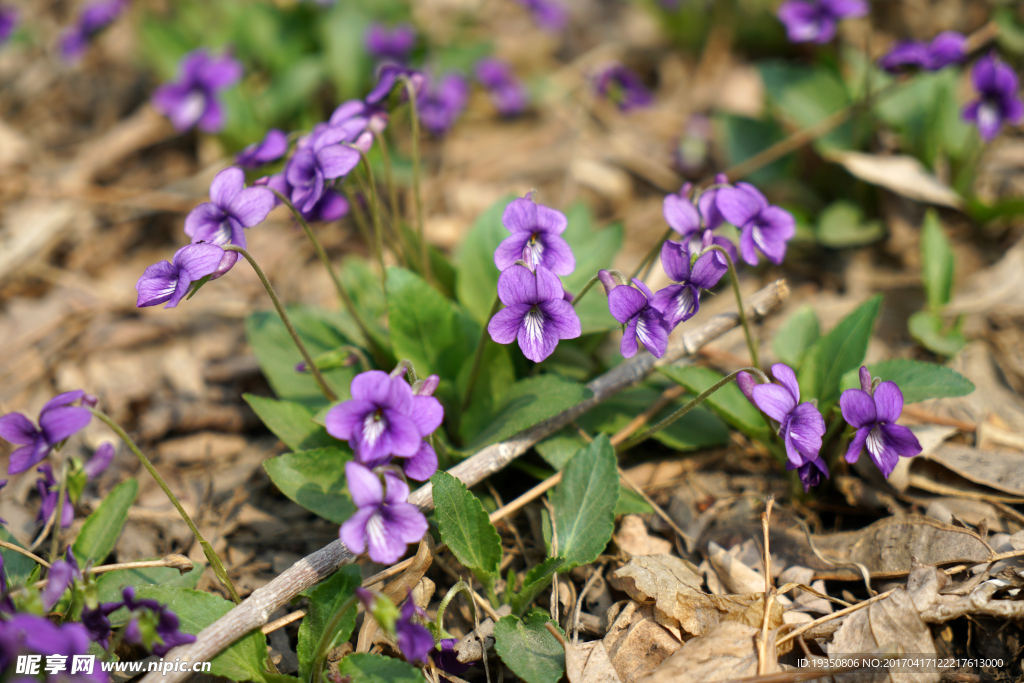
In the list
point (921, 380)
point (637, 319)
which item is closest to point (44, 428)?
point (637, 319)

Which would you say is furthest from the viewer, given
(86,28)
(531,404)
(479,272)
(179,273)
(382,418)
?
(86,28)

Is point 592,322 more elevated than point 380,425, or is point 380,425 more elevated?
point 380,425

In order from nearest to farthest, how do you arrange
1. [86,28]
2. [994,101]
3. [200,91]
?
[994,101] → [200,91] → [86,28]

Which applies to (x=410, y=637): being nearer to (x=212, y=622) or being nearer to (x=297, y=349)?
(x=212, y=622)

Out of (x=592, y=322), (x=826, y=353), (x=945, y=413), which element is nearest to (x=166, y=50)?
(x=592, y=322)

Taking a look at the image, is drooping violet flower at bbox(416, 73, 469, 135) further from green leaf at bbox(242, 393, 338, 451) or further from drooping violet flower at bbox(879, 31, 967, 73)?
drooping violet flower at bbox(879, 31, 967, 73)

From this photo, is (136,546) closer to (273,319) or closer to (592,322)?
(273,319)

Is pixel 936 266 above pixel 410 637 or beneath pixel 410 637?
beneath
